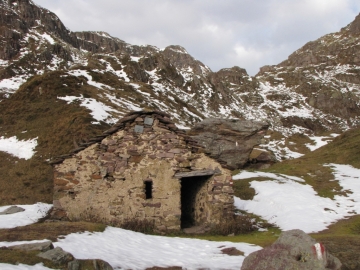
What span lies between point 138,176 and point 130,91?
93.2 ft

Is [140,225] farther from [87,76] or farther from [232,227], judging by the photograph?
[87,76]

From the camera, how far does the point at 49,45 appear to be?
3669 inches

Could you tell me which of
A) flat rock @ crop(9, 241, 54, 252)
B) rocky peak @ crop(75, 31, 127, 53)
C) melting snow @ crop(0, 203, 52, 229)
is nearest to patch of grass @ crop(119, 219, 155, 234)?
melting snow @ crop(0, 203, 52, 229)

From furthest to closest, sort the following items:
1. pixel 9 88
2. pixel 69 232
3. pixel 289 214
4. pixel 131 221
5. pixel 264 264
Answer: pixel 9 88, pixel 289 214, pixel 131 221, pixel 69 232, pixel 264 264

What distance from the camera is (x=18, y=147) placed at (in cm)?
2356

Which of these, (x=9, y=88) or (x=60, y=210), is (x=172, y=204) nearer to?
(x=60, y=210)

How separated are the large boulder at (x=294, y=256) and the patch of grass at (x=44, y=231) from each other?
17.4 feet

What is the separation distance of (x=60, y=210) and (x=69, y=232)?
4130 mm

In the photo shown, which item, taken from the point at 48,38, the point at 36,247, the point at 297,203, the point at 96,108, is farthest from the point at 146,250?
the point at 48,38

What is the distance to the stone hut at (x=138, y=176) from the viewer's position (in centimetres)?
1363

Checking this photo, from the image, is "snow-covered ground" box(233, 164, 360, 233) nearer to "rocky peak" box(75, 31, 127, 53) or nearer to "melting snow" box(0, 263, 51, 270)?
"melting snow" box(0, 263, 51, 270)

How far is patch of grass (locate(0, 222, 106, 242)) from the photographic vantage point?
8867 millimetres

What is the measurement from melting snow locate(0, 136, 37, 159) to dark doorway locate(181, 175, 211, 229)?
37.0ft

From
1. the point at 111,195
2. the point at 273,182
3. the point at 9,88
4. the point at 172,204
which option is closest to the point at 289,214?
the point at 273,182
